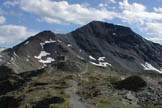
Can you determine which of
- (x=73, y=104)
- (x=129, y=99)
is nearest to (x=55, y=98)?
(x=73, y=104)

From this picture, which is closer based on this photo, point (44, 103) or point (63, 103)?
point (63, 103)

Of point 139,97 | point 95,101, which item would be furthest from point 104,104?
point 139,97

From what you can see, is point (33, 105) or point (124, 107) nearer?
point (124, 107)

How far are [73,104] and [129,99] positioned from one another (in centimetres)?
2730

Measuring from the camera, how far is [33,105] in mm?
194125

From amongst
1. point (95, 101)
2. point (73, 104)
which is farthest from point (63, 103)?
point (95, 101)

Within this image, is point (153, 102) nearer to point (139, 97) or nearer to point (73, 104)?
point (139, 97)

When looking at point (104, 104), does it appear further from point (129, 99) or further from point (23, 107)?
point (23, 107)

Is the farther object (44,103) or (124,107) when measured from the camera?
(44,103)

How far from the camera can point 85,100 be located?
19250 cm

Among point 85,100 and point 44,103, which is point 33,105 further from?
point 85,100

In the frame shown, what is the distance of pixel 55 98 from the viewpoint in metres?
199

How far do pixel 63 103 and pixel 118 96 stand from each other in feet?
93.8

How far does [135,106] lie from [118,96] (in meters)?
16.4
